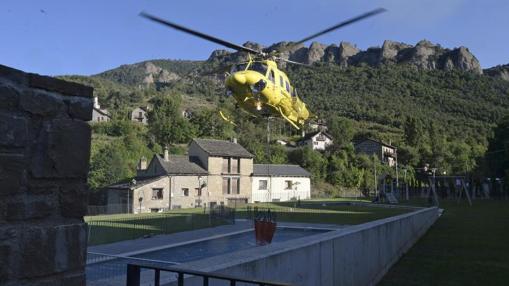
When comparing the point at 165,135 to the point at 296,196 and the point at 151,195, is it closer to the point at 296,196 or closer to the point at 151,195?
the point at 296,196

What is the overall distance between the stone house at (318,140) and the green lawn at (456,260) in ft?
250

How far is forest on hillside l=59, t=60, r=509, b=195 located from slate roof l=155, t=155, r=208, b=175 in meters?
7.96

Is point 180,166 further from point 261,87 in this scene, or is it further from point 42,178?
point 42,178

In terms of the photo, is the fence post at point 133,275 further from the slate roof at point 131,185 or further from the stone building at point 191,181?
the slate roof at point 131,185

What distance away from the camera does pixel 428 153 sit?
3477 inches

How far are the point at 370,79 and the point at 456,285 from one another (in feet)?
514

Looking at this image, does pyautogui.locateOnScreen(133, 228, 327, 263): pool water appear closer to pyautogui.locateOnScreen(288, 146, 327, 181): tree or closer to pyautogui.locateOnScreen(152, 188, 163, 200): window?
pyautogui.locateOnScreen(152, 188, 163, 200): window

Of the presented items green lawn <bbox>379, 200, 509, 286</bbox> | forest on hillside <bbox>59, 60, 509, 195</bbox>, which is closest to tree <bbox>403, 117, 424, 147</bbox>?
forest on hillside <bbox>59, 60, 509, 195</bbox>

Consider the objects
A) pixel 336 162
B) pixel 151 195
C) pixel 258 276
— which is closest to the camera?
pixel 258 276

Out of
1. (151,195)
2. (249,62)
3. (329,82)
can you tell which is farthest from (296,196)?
(329,82)

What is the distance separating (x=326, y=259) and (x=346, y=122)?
92.9 metres

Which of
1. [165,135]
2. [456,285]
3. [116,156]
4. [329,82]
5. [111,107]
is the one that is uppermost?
[329,82]

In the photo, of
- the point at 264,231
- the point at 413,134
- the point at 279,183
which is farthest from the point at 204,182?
the point at 413,134

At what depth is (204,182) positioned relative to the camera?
55281 millimetres
